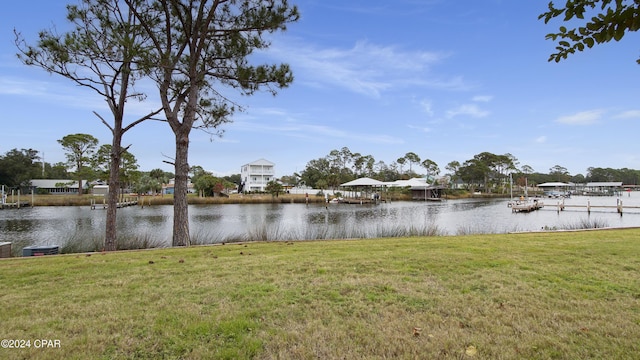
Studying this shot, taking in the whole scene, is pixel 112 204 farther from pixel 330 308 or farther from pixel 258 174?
pixel 258 174

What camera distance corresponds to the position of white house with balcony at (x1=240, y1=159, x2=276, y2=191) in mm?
61438

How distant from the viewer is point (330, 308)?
9.59ft

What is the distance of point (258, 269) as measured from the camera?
439cm

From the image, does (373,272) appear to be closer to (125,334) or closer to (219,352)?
(219,352)

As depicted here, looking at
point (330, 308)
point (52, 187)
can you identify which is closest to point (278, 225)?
point (330, 308)

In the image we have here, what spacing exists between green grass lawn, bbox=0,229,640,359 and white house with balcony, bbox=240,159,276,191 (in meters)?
57.0

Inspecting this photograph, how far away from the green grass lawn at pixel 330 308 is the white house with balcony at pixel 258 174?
57029mm

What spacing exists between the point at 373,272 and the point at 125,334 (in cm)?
271

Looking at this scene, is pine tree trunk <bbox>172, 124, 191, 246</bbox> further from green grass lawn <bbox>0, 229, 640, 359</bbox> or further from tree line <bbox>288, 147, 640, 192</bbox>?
tree line <bbox>288, 147, 640, 192</bbox>

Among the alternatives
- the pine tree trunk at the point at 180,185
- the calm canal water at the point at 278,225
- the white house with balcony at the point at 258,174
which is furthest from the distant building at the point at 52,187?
the pine tree trunk at the point at 180,185

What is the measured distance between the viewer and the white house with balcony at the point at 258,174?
61.4m

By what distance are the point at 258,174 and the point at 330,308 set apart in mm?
60689

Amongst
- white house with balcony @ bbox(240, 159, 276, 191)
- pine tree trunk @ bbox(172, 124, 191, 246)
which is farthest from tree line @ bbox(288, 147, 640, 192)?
pine tree trunk @ bbox(172, 124, 191, 246)

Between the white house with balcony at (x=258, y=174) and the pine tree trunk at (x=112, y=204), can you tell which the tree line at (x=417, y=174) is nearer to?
the white house with balcony at (x=258, y=174)
